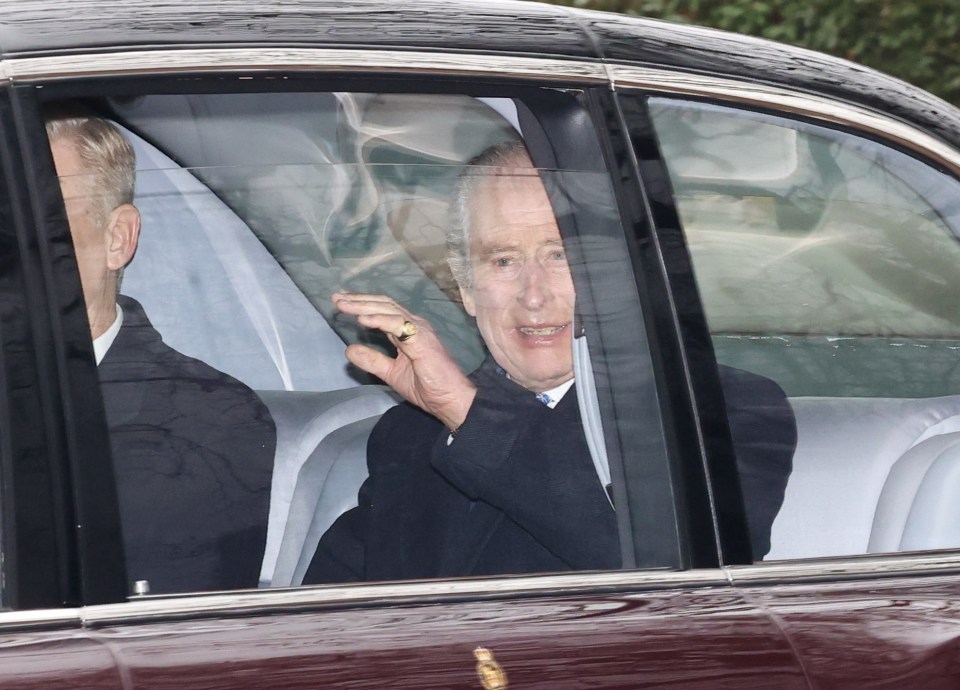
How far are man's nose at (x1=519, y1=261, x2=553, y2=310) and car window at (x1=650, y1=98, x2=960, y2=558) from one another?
0.73 ft

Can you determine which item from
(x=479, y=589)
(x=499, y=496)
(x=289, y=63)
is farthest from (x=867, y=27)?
(x=479, y=589)

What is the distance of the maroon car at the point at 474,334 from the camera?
61.4 inches

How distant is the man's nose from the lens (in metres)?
1.92

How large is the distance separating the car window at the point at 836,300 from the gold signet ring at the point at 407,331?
418 millimetres

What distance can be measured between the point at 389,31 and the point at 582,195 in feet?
1.13

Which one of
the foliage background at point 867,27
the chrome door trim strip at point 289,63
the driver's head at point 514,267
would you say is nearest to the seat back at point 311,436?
the driver's head at point 514,267

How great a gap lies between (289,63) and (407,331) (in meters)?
0.44

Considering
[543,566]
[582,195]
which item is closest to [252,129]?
[582,195]

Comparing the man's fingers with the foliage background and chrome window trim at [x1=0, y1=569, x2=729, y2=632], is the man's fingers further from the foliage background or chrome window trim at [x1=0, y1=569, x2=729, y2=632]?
the foliage background

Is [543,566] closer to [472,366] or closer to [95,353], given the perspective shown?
[472,366]

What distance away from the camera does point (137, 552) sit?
1.62 m

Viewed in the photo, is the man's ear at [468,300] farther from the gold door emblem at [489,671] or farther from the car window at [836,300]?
the gold door emblem at [489,671]

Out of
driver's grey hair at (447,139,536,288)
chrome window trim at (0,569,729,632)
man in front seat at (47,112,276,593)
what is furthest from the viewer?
driver's grey hair at (447,139,536,288)

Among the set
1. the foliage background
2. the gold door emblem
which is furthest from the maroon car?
the foliage background
